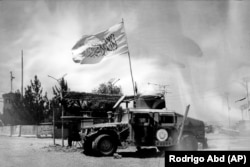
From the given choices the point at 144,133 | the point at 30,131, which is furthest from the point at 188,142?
the point at 30,131

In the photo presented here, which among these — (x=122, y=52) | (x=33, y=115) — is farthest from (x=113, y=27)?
(x=33, y=115)

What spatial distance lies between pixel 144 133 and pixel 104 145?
4.54 ft

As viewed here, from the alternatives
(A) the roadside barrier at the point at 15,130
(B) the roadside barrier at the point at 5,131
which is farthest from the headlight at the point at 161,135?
(B) the roadside barrier at the point at 5,131

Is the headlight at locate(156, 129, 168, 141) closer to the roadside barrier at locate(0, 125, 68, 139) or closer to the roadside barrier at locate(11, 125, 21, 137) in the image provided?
the roadside barrier at locate(0, 125, 68, 139)

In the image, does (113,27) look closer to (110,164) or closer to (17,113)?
(110,164)

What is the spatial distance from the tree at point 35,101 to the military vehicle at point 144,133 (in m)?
27.7

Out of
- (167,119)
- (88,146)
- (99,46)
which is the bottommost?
(88,146)

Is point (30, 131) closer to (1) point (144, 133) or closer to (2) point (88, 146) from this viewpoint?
(2) point (88, 146)

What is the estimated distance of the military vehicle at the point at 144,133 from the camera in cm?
1048

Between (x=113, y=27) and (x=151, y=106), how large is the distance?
11.8 feet

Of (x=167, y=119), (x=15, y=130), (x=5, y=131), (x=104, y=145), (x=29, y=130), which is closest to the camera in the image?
(x=104, y=145)

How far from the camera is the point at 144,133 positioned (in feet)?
34.5

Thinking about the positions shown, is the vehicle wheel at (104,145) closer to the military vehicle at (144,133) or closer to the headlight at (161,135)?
the military vehicle at (144,133)

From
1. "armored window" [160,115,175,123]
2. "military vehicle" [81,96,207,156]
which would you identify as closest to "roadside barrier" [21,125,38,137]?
"military vehicle" [81,96,207,156]
